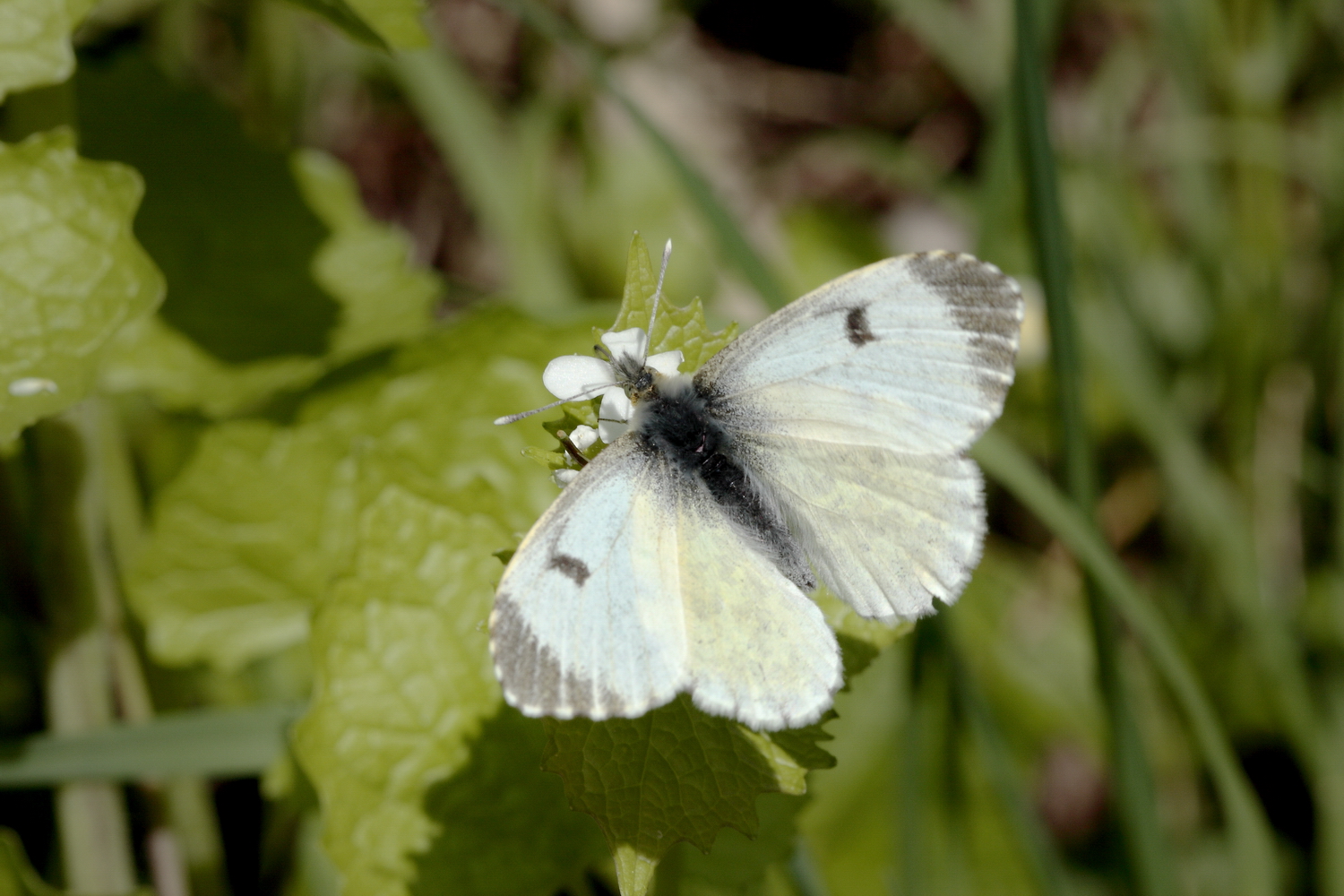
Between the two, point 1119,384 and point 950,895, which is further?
point 1119,384

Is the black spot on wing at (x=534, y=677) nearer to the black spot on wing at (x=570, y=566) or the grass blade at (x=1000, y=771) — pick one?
the black spot on wing at (x=570, y=566)

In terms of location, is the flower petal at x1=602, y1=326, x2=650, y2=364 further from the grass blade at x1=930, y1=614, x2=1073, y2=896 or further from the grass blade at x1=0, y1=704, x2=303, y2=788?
the grass blade at x1=0, y1=704, x2=303, y2=788

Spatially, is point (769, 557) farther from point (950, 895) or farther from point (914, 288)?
point (950, 895)

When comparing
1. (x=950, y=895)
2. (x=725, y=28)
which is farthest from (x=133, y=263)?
(x=725, y=28)

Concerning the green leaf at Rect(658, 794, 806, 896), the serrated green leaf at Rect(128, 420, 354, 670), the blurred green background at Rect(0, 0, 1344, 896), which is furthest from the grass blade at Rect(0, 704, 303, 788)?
the green leaf at Rect(658, 794, 806, 896)

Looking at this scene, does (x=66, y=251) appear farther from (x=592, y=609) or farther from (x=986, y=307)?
(x=986, y=307)

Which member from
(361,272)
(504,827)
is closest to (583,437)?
(504,827)
